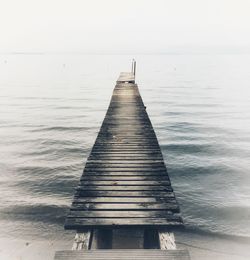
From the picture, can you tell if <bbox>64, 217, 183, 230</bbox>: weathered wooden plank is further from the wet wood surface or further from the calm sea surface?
the calm sea surface

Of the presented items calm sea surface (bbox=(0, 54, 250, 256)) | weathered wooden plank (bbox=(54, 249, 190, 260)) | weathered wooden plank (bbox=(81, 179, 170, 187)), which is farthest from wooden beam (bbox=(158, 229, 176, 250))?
calm sea surface (bbox=(0, 54, 250, 256))

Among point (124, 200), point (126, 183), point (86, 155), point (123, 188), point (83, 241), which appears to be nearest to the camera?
point (83, 241)

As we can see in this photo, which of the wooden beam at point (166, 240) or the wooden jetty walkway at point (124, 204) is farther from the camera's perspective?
the wooden beam at point (166, 240)

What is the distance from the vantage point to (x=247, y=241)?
30.1 feet

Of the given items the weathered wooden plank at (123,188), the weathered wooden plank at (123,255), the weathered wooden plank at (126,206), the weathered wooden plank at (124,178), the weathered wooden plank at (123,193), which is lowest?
the weathered wooden plank at (123,255)

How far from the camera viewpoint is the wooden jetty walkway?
4.70 meters

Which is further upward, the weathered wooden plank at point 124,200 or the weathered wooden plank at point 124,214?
the weathered wooden plank at point 124,200

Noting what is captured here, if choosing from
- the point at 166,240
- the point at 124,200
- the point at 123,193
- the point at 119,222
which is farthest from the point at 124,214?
the point at 166,240

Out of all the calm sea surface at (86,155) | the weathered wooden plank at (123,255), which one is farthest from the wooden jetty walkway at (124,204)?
the calm sea surface at (86,155)

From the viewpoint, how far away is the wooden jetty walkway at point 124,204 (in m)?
4.70

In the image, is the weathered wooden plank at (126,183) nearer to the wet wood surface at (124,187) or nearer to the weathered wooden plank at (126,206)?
the wet wood surface at (124,187)

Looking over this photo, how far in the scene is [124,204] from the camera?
6.23m

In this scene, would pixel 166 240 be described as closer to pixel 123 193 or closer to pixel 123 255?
pixel 123 255

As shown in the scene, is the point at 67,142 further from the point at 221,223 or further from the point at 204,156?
the point at 221,223
